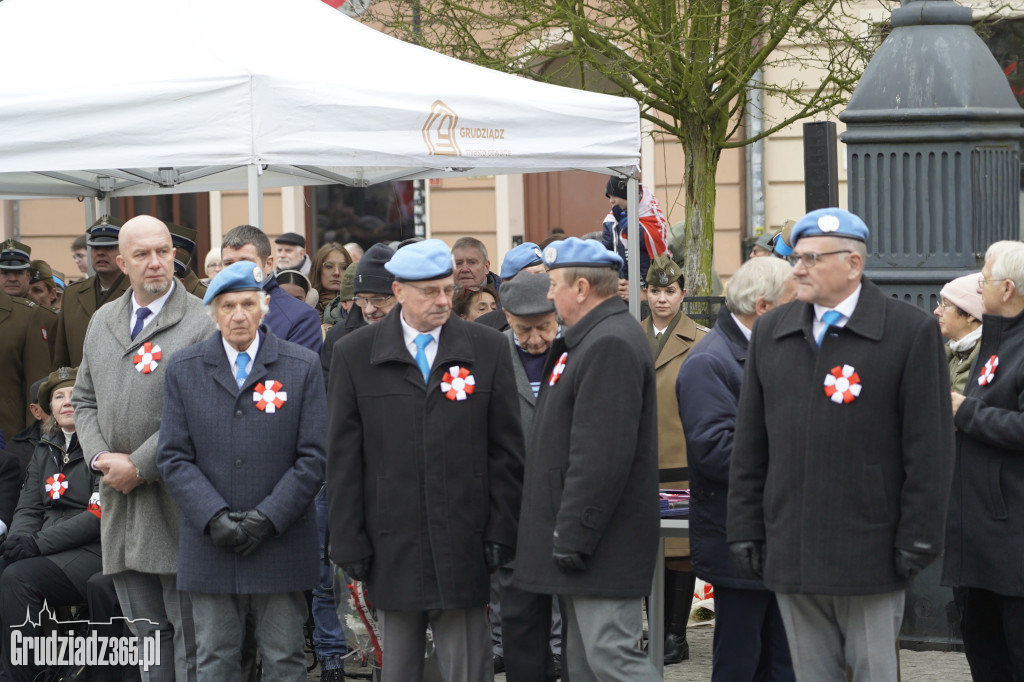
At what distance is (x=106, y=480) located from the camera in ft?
17.2

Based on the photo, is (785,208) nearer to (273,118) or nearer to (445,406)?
(273,118)

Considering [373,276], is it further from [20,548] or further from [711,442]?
[20,548]

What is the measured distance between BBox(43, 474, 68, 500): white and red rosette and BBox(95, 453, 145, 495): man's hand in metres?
0.99

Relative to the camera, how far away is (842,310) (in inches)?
163

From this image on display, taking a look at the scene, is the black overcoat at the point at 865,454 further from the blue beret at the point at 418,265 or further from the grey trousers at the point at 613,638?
the blue beret at the point at 418,265

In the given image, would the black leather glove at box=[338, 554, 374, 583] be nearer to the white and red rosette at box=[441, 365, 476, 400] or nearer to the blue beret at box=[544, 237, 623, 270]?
the white and red rosette at box=[441, 365, 476, 400]

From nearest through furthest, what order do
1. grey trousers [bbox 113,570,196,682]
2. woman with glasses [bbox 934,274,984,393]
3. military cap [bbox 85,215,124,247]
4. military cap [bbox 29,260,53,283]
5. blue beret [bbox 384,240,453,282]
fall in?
blue beret [bbox 384,240,453,282] < grey trousers [bbox 113,570,196,682] < woman with glasses [bbox 934,274,984,393] < military cap [bbox 85,215,124,247] < military cap [bbox 29,260,53,283]

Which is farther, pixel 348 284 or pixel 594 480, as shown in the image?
pixel 348 284

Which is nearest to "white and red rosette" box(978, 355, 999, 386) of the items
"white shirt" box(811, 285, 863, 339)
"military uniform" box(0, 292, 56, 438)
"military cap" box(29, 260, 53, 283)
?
"white shirt" box(811, 285, 863, 339)

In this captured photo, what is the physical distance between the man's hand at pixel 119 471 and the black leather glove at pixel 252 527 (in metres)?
0.51

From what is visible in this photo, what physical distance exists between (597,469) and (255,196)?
2.52m

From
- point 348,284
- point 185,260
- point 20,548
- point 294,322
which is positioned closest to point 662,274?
point 348,284

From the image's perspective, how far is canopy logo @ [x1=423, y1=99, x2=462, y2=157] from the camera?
6500mm

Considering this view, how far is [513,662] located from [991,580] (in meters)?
1.68
